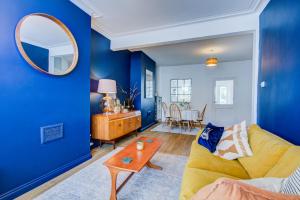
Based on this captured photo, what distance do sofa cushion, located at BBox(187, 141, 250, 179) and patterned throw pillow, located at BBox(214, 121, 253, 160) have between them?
0.30ft

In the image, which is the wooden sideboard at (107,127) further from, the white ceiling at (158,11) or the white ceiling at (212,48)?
the white ceiling at (212,48)

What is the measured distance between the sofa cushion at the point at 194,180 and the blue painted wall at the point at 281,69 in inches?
37.4

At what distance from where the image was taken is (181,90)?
6.81 m

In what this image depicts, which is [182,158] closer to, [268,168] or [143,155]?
[143,155]

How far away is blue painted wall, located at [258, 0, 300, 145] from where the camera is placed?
1.48 meters

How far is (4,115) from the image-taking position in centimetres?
158

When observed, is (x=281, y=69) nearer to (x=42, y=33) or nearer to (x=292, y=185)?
(x=292, y=185)

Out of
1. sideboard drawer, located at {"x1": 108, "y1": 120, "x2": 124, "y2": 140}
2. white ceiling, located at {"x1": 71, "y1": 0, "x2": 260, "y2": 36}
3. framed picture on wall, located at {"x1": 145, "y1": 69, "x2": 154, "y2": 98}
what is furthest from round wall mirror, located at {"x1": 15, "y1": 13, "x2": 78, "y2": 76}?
framed picture on wall, located at {"x1": 145, "y1": 69, "x2": 154, "y2": 98}

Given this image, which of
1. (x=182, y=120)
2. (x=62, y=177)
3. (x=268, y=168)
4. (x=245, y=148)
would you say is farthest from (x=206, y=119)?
(x=62, y=177)

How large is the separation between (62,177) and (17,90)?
1304 millimetres

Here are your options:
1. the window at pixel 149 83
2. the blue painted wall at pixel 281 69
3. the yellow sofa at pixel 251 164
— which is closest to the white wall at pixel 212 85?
the window at pixel 149 83

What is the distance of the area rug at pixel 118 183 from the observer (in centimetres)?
167

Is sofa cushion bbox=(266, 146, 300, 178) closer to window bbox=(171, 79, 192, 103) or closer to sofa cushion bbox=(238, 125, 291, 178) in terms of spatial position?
sofa cushion bbox=(238, 125, 291, 178)

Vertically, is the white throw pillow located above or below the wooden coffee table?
above
